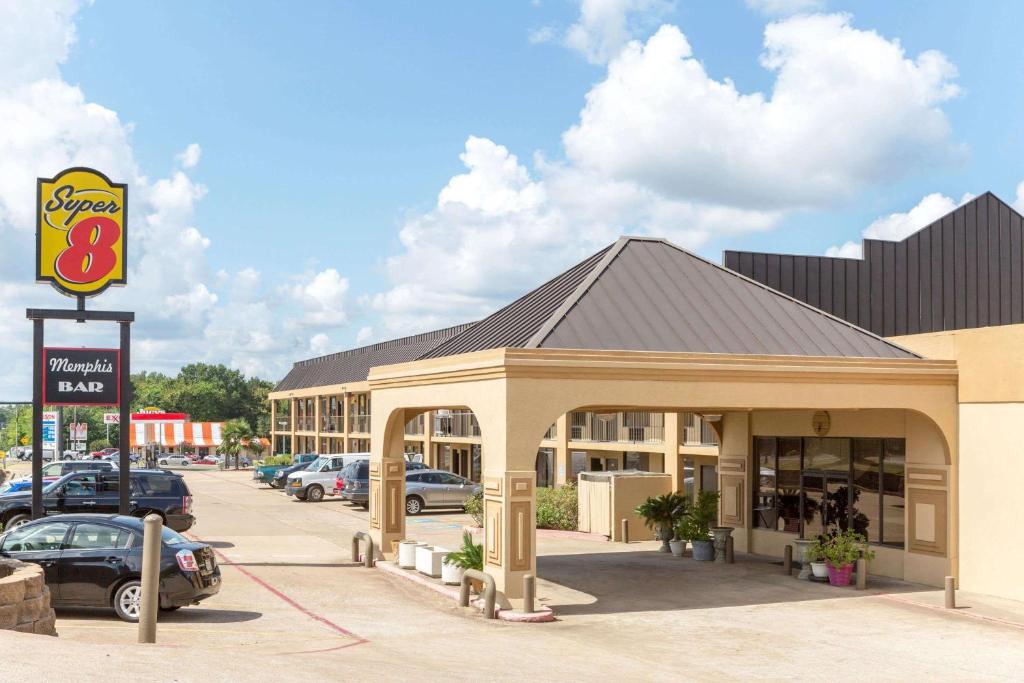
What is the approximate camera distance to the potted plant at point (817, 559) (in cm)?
2250

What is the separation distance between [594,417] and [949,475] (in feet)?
79.5

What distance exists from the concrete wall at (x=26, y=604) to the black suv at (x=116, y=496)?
48.1ft

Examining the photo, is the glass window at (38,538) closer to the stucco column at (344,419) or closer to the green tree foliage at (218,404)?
the stucco column at (344,419)

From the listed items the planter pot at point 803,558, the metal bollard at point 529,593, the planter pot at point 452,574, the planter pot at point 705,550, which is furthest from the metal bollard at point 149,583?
the planter pot at point 705,550

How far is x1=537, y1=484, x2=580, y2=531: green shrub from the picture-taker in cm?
3450

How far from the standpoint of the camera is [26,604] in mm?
12867

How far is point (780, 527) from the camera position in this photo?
26734 millimetres

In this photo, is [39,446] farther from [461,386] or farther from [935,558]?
[935,558]

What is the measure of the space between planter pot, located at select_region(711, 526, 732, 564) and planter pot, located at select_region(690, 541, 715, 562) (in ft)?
0.41

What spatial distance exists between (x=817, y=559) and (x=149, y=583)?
1433 cm

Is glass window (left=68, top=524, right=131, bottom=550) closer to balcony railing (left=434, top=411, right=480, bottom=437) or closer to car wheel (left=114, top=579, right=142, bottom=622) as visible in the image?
car wheel (left=114, top=579, right=142, bottom=622)

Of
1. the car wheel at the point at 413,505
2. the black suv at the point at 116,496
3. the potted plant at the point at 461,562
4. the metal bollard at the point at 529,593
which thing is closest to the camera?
the metal bollard at the point at 529,593

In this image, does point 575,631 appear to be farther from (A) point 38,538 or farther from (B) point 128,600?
(A) point 38,538

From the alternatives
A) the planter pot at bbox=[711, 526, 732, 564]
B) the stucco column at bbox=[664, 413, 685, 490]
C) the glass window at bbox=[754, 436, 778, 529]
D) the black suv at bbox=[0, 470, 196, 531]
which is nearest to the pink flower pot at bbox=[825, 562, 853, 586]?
the planter pot at bbox=[711, 526, 732, 564]
